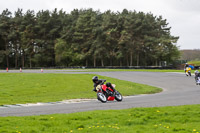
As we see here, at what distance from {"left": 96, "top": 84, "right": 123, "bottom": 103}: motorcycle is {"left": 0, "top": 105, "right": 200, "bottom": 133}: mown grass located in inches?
203

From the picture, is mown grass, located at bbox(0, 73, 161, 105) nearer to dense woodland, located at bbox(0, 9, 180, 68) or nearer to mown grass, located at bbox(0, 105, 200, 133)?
mown grass, located at bbox(0, 105, 200, 133)

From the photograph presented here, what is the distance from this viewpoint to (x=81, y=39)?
290ft

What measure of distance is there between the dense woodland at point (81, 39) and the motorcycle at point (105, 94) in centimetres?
6479

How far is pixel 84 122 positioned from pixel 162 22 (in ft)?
272

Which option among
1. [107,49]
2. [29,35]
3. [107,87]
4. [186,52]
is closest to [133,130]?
[107,87]

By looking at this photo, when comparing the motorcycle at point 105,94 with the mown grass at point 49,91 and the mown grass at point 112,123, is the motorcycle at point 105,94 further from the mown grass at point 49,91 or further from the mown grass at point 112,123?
the mown grass at point 112,123

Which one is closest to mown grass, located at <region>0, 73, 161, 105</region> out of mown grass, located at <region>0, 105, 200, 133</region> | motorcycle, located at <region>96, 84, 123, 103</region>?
motorcycle, located at <region>96, 84, 123, 103</region>

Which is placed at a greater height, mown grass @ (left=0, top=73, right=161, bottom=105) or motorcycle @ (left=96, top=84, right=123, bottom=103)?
motorcycle @ (left=96, top=84, right=123, bottom=103)

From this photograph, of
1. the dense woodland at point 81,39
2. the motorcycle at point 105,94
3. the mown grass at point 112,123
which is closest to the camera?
the mown grass at point 112,123

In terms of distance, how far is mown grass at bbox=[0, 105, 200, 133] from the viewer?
763cm

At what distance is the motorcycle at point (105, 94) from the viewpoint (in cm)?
1552

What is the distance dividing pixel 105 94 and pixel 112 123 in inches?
283

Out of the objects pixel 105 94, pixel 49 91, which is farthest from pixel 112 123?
pixel 49 91

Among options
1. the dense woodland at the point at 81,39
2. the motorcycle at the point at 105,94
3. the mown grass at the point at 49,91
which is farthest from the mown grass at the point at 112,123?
the dense woodland at the point at 81,39
